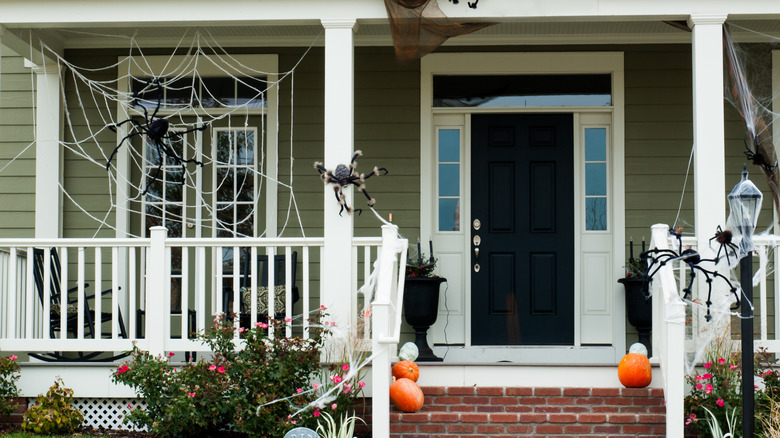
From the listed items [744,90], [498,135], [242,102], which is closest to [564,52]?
[498,135]

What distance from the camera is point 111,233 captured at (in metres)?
7.33

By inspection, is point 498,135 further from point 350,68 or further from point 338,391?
point 338,391

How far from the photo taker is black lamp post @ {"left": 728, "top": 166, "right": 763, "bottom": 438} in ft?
13.9

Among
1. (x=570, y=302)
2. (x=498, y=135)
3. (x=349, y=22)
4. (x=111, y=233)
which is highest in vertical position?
(x=349, y=22)

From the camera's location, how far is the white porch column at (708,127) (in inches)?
220

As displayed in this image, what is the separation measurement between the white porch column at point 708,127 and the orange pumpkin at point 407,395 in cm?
207

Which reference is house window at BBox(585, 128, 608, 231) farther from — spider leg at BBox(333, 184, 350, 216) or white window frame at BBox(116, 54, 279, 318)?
white window frame at BBox(116, 54, 279, 318)

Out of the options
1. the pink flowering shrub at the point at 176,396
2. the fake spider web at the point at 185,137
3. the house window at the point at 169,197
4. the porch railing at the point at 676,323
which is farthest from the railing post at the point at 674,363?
the house window at the point at 169,197

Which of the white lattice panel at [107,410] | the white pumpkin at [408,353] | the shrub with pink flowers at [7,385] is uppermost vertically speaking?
the white pumpkin at [408,353]

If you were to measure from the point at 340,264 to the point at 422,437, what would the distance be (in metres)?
1.26

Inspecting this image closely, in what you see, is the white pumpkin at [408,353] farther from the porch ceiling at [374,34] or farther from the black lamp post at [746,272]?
the porch ceiling at [374,34]

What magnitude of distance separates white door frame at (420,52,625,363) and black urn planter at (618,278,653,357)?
0.57ft

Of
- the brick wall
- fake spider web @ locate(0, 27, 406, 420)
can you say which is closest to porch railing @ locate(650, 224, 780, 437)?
the brick wall

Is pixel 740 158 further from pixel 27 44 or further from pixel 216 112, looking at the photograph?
pixel 27 44
